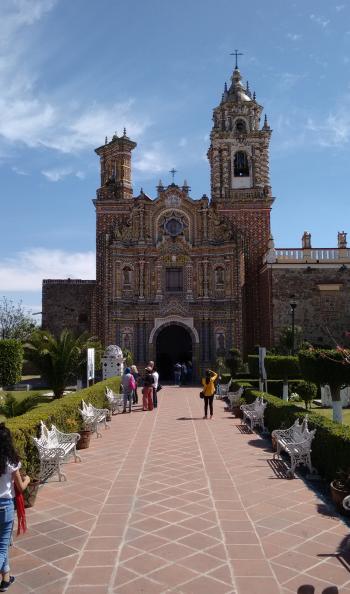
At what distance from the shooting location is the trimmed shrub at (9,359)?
76.3ft

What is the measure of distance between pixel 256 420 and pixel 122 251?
66.7 ft

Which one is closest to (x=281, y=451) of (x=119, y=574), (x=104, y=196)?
(x=119, y=574)

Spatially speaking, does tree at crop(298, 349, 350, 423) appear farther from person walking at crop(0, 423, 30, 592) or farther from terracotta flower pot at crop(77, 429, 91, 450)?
person walking at crop(0, 423, 30, 592)

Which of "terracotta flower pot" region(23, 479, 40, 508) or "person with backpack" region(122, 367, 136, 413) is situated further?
"person with backpack" region(122, 367, 136, 413)

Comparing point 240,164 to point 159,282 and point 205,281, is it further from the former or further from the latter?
point 159,282

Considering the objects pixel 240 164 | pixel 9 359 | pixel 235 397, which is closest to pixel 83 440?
pixel 235 397

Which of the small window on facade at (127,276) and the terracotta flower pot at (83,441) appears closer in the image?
the terracotta flower pot at (83,441)

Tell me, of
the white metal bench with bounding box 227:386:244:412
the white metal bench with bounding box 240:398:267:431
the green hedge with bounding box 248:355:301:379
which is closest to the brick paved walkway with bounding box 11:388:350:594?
the white metal bench with bounding box 240:398:267:431

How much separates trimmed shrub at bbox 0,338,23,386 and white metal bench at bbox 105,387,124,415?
8038 millimetres

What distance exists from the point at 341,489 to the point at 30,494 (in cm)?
411

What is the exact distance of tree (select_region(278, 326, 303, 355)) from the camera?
25.8 metres

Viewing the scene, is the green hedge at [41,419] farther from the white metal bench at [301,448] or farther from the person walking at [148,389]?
the white metal bench at [301,448]

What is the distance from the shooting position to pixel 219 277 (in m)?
31.8

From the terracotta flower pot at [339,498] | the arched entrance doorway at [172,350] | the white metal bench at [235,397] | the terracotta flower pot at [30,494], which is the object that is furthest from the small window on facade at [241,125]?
the terracotta flower pot at [30,494]
